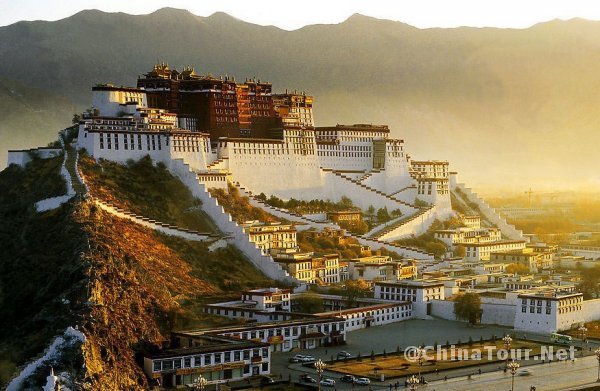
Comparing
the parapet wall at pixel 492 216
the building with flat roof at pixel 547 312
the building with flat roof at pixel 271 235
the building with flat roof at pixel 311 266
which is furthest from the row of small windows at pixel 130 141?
the parapet wall at pixel 492 216

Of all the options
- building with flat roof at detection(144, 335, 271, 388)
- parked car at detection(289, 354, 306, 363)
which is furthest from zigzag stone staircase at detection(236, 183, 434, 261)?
building with flat roof at detection(144, 335, 271, 388)

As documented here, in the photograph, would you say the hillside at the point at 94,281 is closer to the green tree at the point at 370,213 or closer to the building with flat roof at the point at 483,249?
the green tree at the point at 370,213

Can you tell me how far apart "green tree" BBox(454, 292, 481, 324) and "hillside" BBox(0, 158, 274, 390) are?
11.8 meters

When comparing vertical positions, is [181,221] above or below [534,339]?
above

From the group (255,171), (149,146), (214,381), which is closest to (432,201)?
(255,171)

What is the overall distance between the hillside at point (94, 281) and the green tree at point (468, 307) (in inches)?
465

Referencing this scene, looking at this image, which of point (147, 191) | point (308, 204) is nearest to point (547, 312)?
point (147, 191)

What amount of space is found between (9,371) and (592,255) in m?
57.4

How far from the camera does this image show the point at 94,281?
55.3 m

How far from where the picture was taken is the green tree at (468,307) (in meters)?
68.6

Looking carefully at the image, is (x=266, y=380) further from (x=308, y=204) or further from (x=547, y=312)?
(x=308, y=204)

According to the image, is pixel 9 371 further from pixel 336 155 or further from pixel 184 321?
pixel 336 155

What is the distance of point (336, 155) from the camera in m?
99.4

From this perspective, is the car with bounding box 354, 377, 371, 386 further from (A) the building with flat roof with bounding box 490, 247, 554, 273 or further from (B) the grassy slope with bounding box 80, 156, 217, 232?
(A) the building with flat roof with bounding box 490, 247, 554, 273
